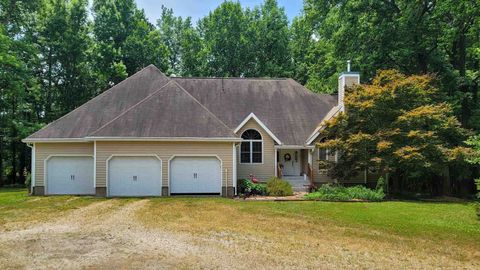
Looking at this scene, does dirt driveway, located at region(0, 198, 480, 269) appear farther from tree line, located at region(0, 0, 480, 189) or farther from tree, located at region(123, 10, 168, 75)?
tree, located at region(123, 10, 168, 75)

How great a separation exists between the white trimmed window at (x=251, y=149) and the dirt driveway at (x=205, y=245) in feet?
32.2

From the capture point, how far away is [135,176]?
19438 millimetres

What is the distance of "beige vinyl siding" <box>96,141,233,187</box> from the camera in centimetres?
1912

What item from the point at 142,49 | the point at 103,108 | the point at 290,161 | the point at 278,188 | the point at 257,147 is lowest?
the point at 278,188

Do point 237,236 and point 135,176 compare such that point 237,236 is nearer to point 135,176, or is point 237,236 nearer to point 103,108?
point 135,176

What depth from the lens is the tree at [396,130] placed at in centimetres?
1895

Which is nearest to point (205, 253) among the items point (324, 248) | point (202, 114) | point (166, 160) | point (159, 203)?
point (324, 248)

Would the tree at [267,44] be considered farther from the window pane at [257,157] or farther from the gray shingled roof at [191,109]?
the window pane at [257,157]

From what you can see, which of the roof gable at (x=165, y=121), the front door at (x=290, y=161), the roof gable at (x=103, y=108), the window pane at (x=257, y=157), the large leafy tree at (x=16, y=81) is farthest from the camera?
the large leafy tree at (x=16, y=81)

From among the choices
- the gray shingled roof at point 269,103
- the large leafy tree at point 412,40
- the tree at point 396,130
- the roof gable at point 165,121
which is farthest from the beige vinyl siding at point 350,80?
the roof gable at point 165,121

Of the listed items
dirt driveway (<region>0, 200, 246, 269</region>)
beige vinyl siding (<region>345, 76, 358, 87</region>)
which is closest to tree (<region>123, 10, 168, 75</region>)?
beige vinyl siding (<region>345, 76, 358, 87</region>)

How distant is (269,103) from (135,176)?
34.3 ft

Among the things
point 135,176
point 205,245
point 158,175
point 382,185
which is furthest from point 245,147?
point 205,245

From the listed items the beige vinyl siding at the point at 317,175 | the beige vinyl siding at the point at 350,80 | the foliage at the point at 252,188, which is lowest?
the foliage at the point at 252,188
